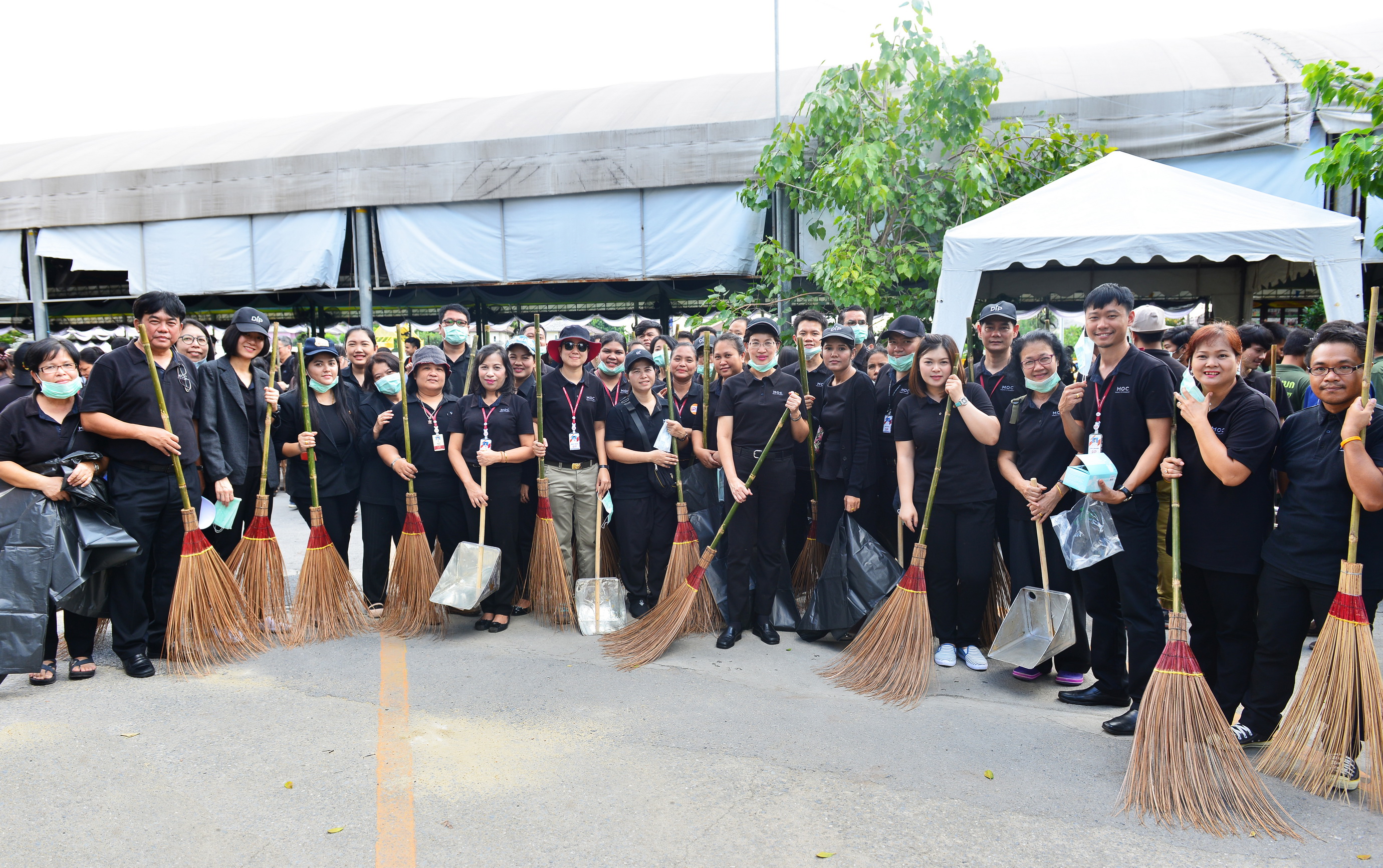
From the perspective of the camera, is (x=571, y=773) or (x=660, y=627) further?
(x=660, y=627)

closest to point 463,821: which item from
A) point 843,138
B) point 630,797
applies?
point 630,797

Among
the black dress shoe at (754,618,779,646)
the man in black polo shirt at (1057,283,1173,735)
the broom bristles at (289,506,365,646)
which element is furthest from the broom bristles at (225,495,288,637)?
the man in black polo shirt at (1057,283,1173,735)

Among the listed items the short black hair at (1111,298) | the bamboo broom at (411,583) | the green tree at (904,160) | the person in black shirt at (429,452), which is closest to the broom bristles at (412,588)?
the bamboo broom at (411,583)

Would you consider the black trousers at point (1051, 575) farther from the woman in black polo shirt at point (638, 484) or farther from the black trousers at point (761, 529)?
the woman in black polo shirt at point (638, 484)

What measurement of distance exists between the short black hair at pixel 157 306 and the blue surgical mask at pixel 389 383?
1.08m

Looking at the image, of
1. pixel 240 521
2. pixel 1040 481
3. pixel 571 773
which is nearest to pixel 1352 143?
pixel 1040 481

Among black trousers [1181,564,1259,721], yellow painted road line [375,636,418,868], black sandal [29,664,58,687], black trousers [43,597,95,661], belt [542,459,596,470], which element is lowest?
yellow painted road line [375,636,418,868]

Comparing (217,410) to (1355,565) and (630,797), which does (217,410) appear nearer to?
(630,797)

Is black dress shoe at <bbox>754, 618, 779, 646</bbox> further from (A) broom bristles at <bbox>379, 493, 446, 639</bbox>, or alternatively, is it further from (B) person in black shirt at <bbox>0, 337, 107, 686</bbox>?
(B) person in black shirt at <bbox>0, 337, 107, 686</bbox>

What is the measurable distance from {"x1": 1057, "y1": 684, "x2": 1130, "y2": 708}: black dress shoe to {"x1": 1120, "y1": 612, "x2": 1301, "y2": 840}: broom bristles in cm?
90

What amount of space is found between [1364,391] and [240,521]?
594 cm

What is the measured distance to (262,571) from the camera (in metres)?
5.26

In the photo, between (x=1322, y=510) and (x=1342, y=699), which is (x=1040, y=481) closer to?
(x=1322, y=510)

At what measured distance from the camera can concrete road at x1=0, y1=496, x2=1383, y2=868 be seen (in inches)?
116
